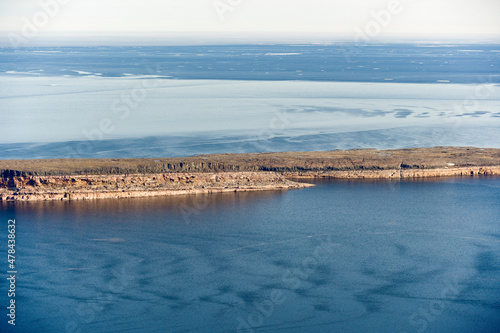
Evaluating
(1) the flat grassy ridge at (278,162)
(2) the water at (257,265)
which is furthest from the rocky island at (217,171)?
(2) the water at (257,265)

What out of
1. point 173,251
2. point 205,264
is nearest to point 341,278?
point 205,264

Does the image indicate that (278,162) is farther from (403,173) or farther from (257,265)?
(257,265)

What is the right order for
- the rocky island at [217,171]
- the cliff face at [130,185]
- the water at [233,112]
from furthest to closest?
the water at [233,112]
the rocky island at [217,171]
the cliff face at [130,185]

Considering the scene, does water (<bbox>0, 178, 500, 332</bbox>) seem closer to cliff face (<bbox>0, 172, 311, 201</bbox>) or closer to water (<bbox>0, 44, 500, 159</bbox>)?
cliff face (<bbox>0, 172, 311, 201</bbox>)

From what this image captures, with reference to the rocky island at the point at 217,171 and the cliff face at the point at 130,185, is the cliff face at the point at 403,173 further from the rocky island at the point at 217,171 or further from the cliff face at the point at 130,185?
the cliff face at the point at 130,185

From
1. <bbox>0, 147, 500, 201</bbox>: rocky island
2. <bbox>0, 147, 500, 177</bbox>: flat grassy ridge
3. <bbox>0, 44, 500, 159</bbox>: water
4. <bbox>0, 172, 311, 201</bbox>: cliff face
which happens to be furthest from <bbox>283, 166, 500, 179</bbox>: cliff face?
<bbox>0, 44, 500, 159</bbox>: water

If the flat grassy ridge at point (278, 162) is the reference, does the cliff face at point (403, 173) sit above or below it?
below
